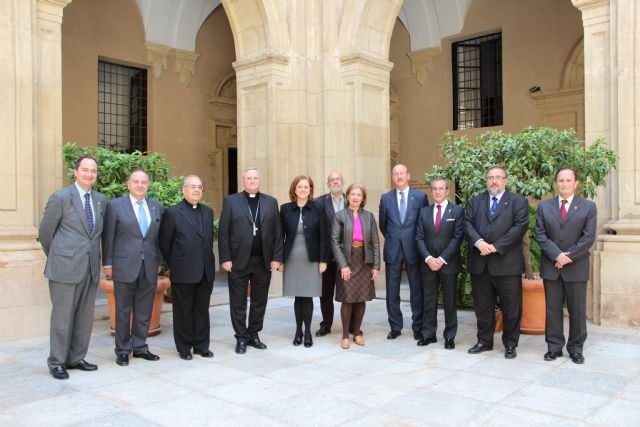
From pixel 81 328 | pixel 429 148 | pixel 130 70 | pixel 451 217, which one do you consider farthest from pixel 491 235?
pixel 130 70

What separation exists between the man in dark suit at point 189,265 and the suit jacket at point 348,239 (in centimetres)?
125

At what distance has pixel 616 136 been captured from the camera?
7070 millimetres

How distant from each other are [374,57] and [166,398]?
7336mm

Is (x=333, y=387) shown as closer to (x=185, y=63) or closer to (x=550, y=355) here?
(x=550, y=355)

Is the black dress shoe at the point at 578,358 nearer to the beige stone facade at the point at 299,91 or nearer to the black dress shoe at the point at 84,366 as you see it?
the beige stone facade at the point at 299,91

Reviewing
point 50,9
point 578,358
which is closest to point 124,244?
point 50,9

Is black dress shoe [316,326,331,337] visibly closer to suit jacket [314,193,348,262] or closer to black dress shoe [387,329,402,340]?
black dress shoe [387,329,402,340]

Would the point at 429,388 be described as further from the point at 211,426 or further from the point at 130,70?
the point at 130,70

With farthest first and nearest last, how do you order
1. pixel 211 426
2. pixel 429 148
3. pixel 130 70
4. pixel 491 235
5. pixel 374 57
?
1. pixel 429 148
2. pixel 130 70
3. pixel 374 57
4. pixel 491 235
5. pixel 211 426

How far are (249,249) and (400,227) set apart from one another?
5.67 ft

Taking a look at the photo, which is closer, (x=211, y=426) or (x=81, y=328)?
(x=211, y=426)

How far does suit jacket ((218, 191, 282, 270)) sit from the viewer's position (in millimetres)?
5812

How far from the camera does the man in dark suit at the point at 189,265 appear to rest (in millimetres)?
5574

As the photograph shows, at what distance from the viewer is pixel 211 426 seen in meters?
3.75
